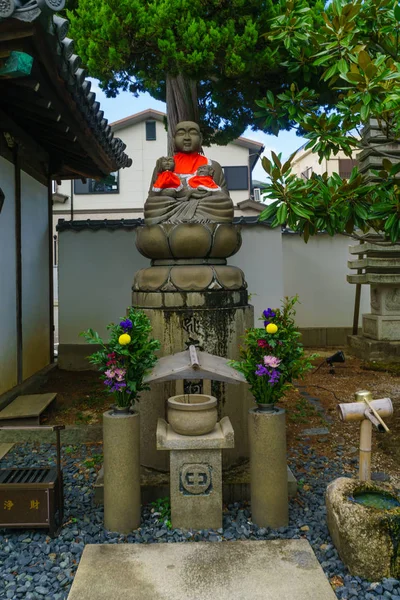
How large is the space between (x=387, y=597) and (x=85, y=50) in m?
7.76

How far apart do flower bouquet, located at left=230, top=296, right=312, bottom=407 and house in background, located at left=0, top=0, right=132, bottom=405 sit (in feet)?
10.0

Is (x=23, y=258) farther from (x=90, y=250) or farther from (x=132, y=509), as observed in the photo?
(x=132, y=509)

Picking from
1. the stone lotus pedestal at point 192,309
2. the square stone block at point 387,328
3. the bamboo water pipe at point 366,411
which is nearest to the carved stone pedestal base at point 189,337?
the stone lotus pedestal at point 192,309

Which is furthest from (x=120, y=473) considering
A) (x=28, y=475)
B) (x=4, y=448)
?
(x=4, y=448)

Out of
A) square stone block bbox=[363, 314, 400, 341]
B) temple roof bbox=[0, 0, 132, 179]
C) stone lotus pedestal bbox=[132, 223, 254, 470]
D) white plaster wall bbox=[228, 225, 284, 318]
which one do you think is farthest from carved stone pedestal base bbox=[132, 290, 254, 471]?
square stone block bbox=[363, 314, 400, 341]

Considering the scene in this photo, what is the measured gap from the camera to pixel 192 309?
4539 millimetres

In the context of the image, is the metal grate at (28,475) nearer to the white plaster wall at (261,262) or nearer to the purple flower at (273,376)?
the purple flower at (273,376)

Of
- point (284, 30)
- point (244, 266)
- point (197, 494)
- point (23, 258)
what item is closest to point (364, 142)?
point (244, 266)

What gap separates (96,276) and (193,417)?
7.27 meters

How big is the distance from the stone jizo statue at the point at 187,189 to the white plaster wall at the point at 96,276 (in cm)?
541

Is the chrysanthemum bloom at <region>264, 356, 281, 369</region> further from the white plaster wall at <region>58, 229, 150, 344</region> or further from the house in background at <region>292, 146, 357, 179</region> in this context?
the house in background at <region>292, 146, 357, 179</region>

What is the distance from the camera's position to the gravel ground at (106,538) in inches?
122

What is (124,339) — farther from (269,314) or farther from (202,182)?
(202,182)

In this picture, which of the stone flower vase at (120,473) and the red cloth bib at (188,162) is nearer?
the stone flower vase at (120,473)
